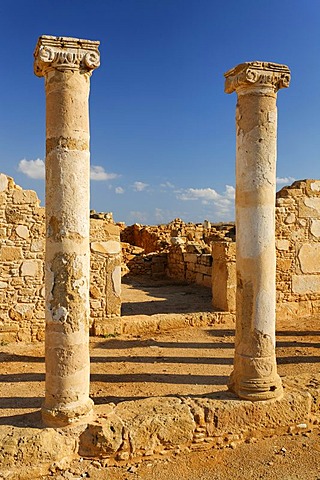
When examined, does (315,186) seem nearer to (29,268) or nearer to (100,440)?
(29,268)

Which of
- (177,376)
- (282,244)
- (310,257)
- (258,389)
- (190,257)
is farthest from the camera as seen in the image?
(190,257)

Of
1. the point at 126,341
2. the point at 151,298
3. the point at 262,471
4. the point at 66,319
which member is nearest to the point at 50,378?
the point at 66,319

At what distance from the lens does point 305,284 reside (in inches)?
453

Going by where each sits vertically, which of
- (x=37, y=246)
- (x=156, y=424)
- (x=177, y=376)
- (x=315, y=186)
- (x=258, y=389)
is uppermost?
(x=315, y=186)

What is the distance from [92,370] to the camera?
760 centimetres

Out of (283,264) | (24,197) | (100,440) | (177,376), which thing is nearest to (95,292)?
(24,197)

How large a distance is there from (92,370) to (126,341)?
1.90 metres

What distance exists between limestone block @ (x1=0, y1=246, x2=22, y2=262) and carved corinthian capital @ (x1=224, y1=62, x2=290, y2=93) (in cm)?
520

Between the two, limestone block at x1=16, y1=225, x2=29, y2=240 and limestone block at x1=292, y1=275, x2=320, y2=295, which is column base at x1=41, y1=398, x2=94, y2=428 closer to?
limestone block at x1=16, y1=225, x2=29, y2=240

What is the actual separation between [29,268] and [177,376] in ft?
11.9

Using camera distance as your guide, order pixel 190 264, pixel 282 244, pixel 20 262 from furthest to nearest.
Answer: pixel 190 264
pixel 282 244
pixel 20 262

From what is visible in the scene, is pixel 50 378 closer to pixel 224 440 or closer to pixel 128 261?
pixel 224 440

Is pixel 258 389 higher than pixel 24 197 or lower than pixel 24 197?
lower

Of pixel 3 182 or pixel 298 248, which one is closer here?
pixel 3 182
